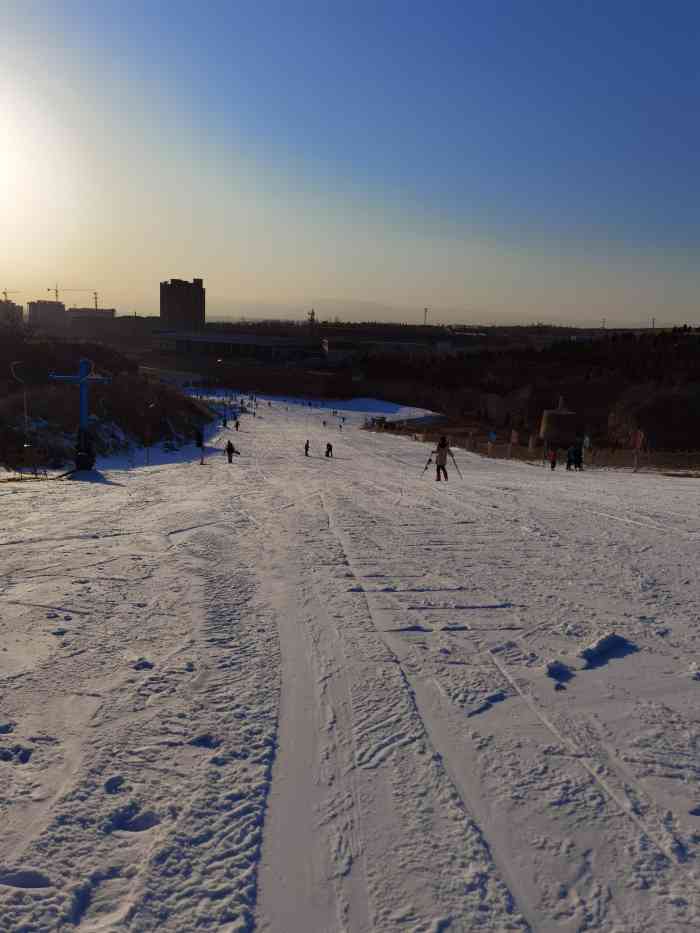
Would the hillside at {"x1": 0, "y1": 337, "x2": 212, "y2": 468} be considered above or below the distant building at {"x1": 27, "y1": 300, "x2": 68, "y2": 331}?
below

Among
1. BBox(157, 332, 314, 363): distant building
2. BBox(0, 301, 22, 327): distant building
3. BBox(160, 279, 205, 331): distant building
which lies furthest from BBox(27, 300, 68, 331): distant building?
BBox(0, 301, 22, 327): distant building

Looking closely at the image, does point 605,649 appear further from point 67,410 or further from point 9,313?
point 9,313

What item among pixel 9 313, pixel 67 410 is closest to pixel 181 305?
pixel 9 313

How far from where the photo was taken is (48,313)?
518ft

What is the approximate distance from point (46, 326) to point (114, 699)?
155 metres

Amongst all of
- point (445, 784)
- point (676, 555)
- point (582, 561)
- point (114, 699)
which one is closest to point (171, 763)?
point (114, 699)

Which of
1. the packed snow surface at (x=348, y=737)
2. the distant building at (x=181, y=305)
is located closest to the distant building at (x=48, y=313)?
the distant building at (x=181, y=305)

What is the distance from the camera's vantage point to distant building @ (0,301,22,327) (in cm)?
5672

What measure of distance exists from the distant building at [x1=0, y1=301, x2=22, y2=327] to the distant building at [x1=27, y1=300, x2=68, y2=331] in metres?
87.3

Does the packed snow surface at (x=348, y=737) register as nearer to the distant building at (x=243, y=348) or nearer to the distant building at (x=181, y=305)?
the distant building at (x=243, y=348)

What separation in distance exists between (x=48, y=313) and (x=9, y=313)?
108 m

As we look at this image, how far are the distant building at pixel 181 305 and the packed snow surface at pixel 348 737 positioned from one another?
499ft

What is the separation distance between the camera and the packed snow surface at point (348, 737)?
2.95 meters

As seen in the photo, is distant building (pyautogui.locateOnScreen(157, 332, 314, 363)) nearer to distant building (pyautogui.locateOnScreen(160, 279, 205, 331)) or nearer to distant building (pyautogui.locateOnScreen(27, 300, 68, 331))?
distant building (pyautogui.locateOnScreen(160, 279, 205, 331))
